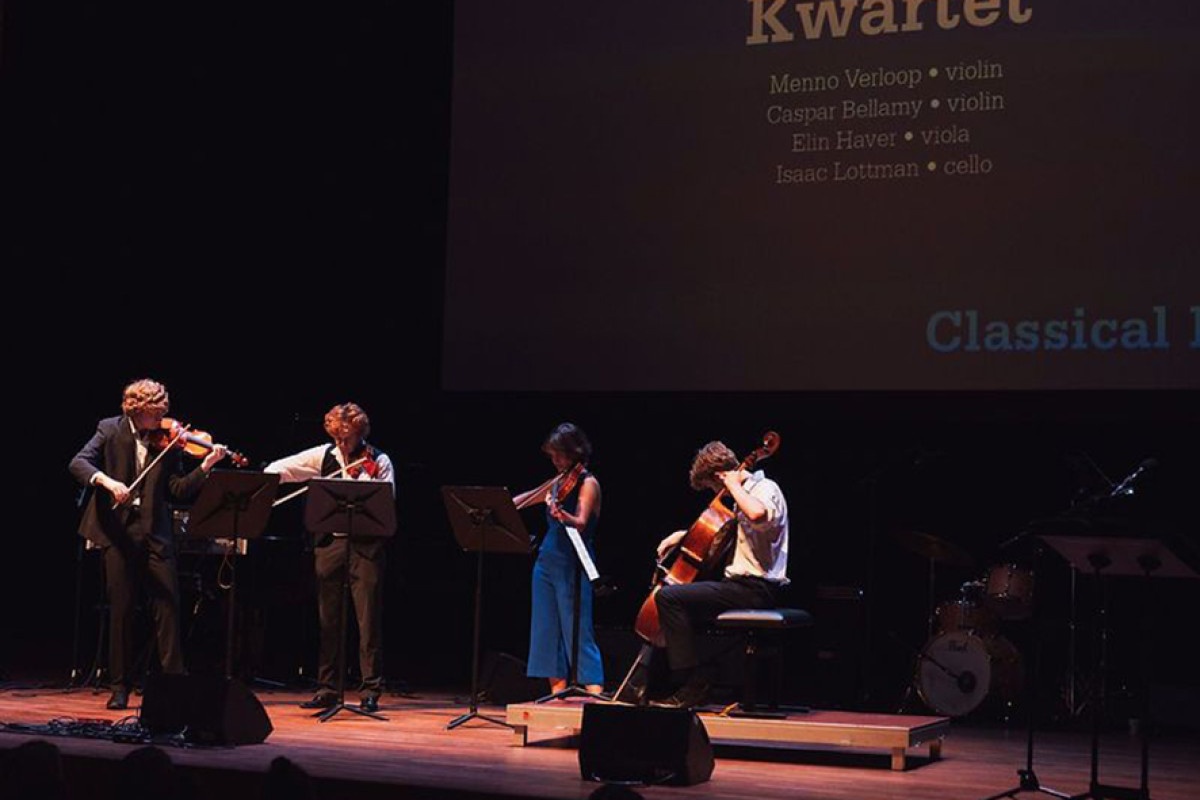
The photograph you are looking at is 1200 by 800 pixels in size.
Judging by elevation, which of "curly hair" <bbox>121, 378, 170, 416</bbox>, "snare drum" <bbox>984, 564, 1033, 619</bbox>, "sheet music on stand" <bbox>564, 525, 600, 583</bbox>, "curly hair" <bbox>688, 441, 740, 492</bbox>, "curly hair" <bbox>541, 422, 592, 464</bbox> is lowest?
"snare drum" <bbox>984, 564, 1033, 619</bbox>

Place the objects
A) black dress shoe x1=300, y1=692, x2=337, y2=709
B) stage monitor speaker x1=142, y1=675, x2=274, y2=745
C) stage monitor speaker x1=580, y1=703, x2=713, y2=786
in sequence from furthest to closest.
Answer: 1. black dress shoe x1=300, y1=692, x2=337, y2=709
2. stage monitor speaker x1=142, y1=675, x2=274, y2=745
3. stage monitor speaker x1=580, y1=703, x2=713, y2=786

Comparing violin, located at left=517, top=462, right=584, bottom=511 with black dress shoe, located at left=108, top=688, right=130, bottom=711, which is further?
violin, located at left=517, top=462, right=584, bottom=511

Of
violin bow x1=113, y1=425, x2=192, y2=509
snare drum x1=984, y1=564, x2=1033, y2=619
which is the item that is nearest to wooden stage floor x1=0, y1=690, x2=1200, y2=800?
snare drum x1=984, y1=564, x2=1033, y2=619

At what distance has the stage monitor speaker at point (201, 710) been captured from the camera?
6.08 metres

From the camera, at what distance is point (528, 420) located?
9.36 metres

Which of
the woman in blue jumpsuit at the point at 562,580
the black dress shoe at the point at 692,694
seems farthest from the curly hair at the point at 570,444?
the black dress shoe at the point at 692,694

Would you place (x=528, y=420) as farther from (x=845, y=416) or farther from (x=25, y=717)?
(x=25, y=717)

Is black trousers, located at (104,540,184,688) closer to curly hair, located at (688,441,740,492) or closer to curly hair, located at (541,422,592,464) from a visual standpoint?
curly hair, located at (541,422,592,464)

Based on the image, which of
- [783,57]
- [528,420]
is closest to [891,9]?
[783,57]

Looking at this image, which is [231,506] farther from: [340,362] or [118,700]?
[340,362]

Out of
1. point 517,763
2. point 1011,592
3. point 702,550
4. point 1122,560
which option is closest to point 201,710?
point 517,763

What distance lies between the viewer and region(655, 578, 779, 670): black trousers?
22.1 ft

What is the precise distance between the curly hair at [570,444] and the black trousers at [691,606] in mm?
1190

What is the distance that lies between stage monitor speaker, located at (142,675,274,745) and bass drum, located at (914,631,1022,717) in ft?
11.9
